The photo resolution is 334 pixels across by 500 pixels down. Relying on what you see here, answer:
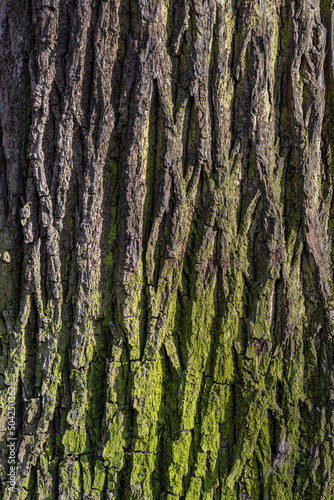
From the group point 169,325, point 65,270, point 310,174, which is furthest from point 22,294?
point 310,174

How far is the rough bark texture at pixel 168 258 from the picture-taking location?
5.21ft

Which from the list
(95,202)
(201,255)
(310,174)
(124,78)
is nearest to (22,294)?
(95,202)

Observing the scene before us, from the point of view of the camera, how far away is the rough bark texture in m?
1.59

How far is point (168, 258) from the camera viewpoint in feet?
5.29

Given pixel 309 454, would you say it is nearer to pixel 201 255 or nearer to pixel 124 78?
pixel 201 255

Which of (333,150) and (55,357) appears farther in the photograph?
(333,150)

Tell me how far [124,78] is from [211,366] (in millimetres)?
1301

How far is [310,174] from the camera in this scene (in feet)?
5.54

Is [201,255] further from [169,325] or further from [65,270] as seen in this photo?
[65,270]

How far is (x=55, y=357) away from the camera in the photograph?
64.6 inches

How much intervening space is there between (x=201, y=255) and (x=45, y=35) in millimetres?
1171

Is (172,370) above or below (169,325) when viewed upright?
below

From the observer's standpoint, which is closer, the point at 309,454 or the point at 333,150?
the point at 309,454

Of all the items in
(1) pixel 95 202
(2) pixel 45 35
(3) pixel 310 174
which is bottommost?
(1) pixel 95 202
